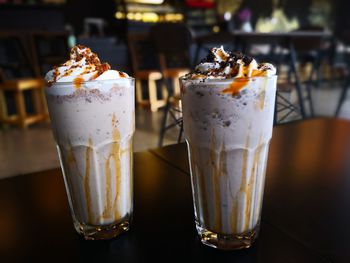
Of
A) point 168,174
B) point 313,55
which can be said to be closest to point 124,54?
point 313,55

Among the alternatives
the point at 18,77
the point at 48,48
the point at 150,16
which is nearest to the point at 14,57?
the point at 18,77

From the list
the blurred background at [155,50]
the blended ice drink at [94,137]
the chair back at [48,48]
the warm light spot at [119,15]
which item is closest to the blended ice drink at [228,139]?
the blended ice drink at [94,137]

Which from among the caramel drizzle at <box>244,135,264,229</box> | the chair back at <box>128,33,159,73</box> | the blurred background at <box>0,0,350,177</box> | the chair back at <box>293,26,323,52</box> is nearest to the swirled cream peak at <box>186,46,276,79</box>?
the caramel drizzle at <box>244,135,264,229</box>

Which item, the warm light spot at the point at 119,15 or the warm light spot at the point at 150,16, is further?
the warm light spot at the point at 150,16

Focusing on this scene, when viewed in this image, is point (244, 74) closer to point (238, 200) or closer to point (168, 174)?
point (238, 200)

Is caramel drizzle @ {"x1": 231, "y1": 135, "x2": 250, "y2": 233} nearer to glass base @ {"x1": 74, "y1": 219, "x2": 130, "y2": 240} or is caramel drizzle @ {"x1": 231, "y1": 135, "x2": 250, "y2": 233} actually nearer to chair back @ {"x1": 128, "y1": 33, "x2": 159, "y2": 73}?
glass base @ {"x1": 74, "y1": 219, "x2": 130, "y2": 240}

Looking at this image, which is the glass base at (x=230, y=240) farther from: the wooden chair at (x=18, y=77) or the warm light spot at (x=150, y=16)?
the warm light spot at (x=150, y=16)

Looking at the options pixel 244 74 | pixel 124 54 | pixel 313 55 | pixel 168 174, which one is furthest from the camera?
pixel 313 55
